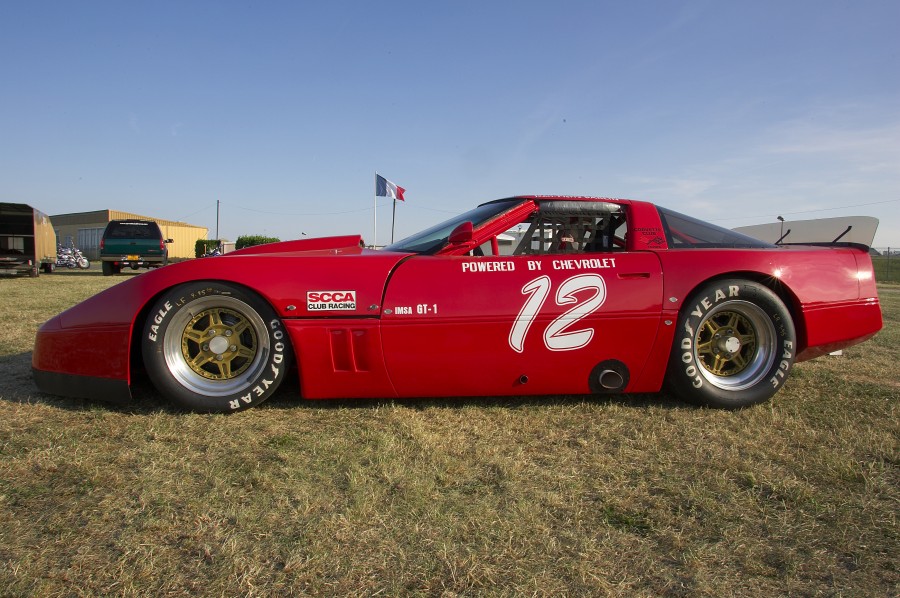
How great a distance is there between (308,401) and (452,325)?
99 cm

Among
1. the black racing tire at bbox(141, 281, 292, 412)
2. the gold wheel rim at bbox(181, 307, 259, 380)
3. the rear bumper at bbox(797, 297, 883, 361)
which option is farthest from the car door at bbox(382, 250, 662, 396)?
the rear bumper at bbox(797, 297, 883, 361)

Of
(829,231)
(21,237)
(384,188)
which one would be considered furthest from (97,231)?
(829,231)

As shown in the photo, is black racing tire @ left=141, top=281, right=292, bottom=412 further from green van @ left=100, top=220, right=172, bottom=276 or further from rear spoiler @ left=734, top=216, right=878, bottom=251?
green van @ left=100, top=220, right=172, bottom=276

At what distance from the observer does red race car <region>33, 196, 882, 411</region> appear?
284cm

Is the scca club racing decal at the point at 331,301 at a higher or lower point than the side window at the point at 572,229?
lower

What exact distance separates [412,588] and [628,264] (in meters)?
2.20

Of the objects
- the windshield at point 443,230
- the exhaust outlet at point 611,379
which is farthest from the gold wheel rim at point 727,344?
the windshield at point 443,230

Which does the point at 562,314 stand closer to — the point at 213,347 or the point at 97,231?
the point at 213,347

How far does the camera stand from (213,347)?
2.91m

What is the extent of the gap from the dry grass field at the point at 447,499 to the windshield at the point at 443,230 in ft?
3.05

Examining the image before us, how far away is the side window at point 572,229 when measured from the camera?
135 inches

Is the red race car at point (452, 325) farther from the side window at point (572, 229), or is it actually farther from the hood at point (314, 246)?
the side window at point (572, 229)

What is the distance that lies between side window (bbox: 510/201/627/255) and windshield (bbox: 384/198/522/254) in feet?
0.74

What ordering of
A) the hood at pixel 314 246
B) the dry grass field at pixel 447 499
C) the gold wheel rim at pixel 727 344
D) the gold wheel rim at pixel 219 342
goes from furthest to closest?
1. the hood at pixel 314 246
2. the gold wheel rim at pixel 727 344
3. the gold wheel rim at pixel 219 342
4. the dry grass field at pixel 447 499
